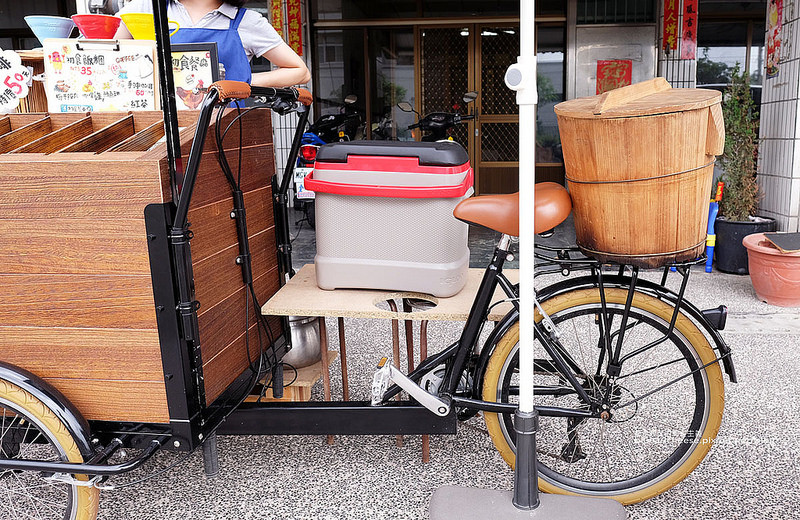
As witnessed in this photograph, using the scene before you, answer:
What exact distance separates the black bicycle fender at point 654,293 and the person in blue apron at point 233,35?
1353mm

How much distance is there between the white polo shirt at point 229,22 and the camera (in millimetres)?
2549

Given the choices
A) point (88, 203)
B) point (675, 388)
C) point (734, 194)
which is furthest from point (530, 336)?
point (734, 194)

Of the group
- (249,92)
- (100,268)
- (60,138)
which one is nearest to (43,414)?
(100,268)

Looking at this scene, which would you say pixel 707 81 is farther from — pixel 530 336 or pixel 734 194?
pixel 530 336

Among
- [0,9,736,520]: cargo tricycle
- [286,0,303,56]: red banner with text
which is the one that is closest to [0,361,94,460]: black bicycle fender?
[0,9,736,520]: cargo tricycle

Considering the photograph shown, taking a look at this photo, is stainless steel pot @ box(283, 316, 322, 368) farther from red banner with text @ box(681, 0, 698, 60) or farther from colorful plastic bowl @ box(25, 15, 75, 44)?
red banner with text @ box(681, 0, 698, 60)

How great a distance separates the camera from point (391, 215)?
2154 mm

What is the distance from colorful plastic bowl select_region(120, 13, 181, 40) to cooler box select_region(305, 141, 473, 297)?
2.62ft

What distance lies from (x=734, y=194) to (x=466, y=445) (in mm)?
3506

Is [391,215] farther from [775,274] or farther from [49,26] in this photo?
[775,274]

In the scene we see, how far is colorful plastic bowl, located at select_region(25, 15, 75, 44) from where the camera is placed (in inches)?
94.3

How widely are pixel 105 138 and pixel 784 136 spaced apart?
496 centimetres

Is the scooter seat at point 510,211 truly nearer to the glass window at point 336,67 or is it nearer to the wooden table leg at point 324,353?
the wooden table leg at point 324,353

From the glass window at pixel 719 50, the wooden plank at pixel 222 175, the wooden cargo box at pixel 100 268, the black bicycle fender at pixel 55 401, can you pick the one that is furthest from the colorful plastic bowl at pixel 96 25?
the glass window at pixel 719 50
